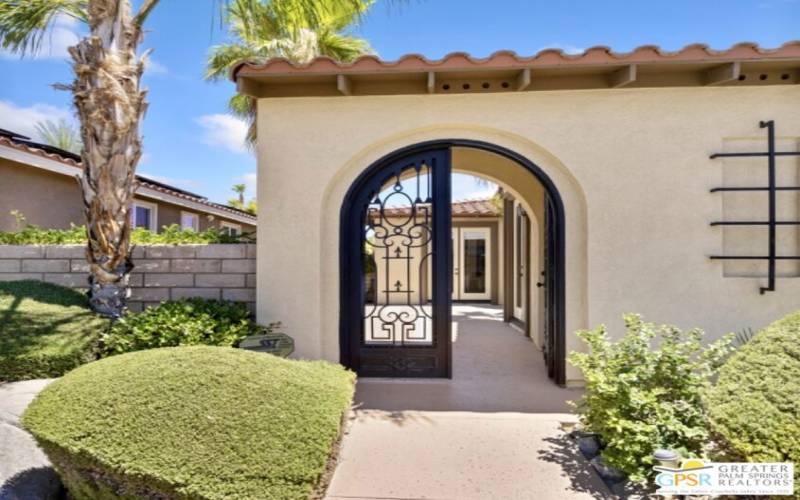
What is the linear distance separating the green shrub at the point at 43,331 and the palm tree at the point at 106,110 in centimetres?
37

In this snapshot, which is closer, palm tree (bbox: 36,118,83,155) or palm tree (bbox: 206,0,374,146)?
palm tree (bbox: 206,0,374,146)

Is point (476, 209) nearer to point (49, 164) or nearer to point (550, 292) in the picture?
point (550, 292)

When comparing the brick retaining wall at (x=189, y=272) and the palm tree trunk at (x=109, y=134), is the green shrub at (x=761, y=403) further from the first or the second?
the palm tree trunk at (x=109, y=134)

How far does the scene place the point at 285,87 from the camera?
604cm

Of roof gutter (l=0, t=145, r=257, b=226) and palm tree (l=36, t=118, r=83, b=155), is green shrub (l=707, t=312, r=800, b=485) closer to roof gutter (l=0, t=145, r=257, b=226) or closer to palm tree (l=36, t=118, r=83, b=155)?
roof gutter (l=0, t=145, r=257, b=226)

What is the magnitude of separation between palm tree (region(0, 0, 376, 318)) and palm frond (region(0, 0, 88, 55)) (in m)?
0.01

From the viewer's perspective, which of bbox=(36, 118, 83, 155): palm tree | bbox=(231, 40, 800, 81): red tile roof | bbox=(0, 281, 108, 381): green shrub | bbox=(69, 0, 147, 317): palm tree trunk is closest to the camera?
bbox=(0, 281, 108, 381): green shrub

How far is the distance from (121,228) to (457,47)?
538 centimetres

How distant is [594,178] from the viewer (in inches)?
229

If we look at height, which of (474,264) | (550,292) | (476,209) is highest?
(476,209)

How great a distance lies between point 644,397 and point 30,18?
9345 mm

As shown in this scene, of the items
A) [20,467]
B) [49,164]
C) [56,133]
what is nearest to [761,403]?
[20,467]

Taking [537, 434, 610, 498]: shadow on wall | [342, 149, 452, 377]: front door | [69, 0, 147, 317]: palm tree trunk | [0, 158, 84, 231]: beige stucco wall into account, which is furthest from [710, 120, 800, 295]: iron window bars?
[0, 158, 84, 231]: beige stucco wall

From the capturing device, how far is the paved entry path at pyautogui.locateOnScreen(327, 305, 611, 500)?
3.58 meters
